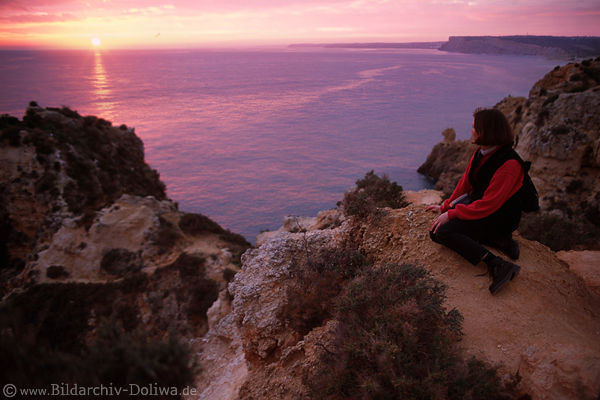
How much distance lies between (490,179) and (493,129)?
60 cm

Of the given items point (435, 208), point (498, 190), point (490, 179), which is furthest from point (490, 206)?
point (435, 208)

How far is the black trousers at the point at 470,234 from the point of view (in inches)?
149

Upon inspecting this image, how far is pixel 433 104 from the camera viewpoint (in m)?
76.1

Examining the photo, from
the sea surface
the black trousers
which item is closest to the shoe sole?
the black trousers

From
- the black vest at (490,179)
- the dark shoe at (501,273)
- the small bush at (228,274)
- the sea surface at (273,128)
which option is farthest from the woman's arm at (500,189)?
the sea surface at (273,128)

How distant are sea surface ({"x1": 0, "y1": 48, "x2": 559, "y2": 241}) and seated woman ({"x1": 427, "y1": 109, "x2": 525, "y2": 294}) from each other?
90.1 ft

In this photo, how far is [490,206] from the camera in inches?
141

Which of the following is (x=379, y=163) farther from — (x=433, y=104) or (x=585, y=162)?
(x=433, y=104)

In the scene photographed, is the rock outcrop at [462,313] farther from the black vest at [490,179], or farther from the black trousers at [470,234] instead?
the black vest at [490,179]

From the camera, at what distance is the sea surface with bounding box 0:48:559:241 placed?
39.0m

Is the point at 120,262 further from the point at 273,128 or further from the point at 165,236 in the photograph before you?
the point at 273,128

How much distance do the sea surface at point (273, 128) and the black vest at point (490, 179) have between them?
27643 millimetres

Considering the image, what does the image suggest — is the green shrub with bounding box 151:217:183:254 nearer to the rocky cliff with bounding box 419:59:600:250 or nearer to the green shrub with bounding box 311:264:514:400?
the green shrub with bounding box 311:264:514:400

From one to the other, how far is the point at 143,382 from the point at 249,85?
118m
